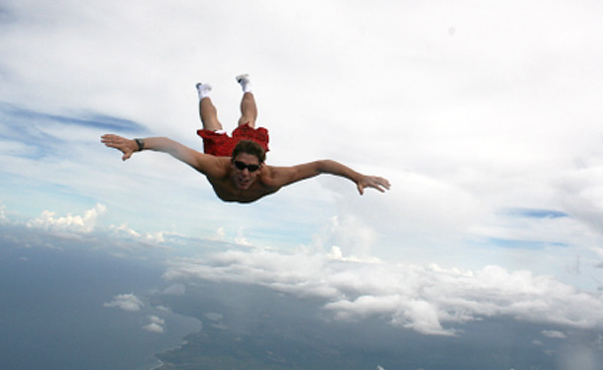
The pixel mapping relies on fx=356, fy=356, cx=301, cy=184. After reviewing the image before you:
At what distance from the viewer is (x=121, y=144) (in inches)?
188

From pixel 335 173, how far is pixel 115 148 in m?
3.76

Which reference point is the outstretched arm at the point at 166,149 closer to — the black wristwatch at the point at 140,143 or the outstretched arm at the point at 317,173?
the black wristwatch at the point at 140,143

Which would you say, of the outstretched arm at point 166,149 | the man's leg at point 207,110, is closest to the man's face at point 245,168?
the outstretched arm at point 166,149

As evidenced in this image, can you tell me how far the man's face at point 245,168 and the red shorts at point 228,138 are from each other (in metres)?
1.59

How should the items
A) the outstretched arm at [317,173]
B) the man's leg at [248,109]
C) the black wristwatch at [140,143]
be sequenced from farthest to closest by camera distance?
the man's leg at [248,109] < the outstretched arm at [317,173] < the black wristwatch at [140,143]

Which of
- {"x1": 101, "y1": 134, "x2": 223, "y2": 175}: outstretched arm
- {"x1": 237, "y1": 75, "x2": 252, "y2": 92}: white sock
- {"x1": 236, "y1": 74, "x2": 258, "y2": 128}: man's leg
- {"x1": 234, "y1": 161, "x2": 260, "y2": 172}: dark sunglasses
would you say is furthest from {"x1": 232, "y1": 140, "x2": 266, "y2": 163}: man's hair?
{"x1": 237, "y1": 75, "x2": 252, "y2": 92}: white sock

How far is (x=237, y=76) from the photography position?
9.93 m

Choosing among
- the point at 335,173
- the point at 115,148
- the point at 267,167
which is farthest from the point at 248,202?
the point at 115,148

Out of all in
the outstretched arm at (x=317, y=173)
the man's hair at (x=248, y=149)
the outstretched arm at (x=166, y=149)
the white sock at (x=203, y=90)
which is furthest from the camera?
the white sock at (x=203, y=90)

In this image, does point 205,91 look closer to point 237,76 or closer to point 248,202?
point 237,76

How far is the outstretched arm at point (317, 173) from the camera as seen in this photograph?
638 centimetres

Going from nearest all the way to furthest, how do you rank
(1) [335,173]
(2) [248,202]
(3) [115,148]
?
(3) [115,148]
(1) [335,173]
(2) [248,202]

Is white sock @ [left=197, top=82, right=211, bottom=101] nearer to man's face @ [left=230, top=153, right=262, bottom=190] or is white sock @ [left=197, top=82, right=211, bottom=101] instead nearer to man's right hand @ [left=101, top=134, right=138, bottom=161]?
man's face @ [left=230, top=153, right=262, bottom=190]

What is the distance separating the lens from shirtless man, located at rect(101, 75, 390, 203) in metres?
5.37
